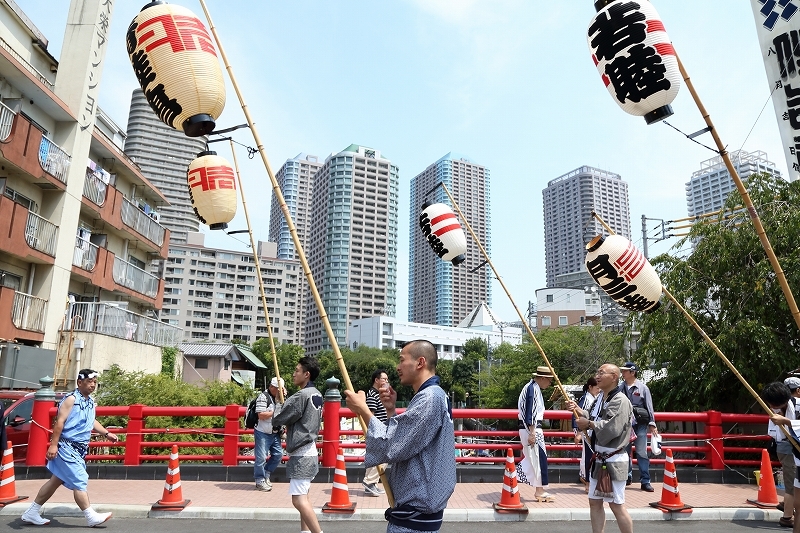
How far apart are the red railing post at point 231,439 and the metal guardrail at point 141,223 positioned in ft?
53.6

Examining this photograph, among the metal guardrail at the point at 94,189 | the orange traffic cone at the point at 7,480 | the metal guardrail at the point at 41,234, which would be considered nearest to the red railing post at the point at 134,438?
the orange traffic cone at the point at 7,480

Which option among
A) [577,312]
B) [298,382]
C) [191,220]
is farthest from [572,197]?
[298,382]

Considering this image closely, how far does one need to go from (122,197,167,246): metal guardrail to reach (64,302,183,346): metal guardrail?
4473 millimetres

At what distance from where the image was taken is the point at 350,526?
7.74m

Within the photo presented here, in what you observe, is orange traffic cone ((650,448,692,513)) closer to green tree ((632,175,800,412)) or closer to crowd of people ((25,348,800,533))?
crowd of people ((25,348,800,533))

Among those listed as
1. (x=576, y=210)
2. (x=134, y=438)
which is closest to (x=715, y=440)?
(x=134, y=438)

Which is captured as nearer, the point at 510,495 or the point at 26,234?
the point at 510,495

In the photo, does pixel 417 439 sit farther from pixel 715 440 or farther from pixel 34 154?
pixel 34 154

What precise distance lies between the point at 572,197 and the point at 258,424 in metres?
112

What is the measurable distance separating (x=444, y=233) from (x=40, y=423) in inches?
348

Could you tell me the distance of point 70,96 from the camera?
767 inches

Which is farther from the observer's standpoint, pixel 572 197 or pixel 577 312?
pixel 572 197

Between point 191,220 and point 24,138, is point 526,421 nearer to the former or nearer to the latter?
point 24,138

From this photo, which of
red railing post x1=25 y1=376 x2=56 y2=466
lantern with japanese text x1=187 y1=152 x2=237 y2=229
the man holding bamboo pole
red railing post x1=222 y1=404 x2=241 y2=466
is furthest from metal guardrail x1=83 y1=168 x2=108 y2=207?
the man holding bamboo pole
